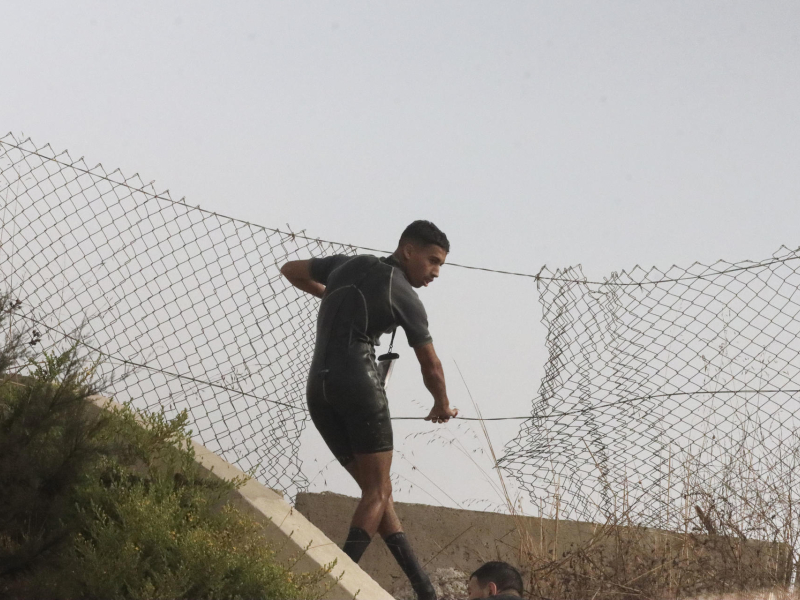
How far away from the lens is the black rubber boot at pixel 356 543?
12.8 ft

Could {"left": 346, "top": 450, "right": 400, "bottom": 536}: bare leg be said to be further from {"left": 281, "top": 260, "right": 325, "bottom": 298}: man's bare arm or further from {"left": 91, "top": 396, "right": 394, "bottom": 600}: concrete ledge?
{"left": 281, "top": 260, "right": 325, "bottom": 298}: man's bare arm

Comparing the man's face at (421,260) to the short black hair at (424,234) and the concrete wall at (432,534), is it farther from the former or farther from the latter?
the concrete wall at (432,534)

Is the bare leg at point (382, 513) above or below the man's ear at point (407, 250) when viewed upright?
below

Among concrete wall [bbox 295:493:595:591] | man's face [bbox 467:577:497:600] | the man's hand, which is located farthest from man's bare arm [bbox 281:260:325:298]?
man's face [bbox 467:577:497:600]

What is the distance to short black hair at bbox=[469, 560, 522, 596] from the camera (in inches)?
146

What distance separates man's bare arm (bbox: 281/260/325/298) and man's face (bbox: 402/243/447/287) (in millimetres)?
515

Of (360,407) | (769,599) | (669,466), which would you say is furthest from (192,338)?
(769,599)

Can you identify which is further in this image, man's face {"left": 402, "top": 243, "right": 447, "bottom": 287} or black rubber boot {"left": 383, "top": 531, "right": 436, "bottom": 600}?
man's face {"left": 402, "top": 243, "right": 447, "bottom": 287}

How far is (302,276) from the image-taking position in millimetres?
4668

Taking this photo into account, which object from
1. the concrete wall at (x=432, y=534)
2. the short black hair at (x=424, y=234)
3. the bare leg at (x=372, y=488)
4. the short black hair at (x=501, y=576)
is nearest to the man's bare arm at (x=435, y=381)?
the bare leg at (x=372, y=488)

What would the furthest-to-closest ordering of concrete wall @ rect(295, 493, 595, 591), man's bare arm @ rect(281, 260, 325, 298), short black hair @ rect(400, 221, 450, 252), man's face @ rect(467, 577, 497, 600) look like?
1. concrete wall @ rect(295, 493, 595, 591)
2. man's bare arm @ rect(281, 260, 325, 298)
3. short black hair @ rect(400, 221, 450, 252)
4. man's face @ rect(467, 577, 497, 600)

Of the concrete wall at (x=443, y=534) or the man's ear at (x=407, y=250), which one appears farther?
the concrete wall at (x=443, y=534)

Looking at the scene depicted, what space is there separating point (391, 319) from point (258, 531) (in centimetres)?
118

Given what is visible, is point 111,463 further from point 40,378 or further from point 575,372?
point 575,372
